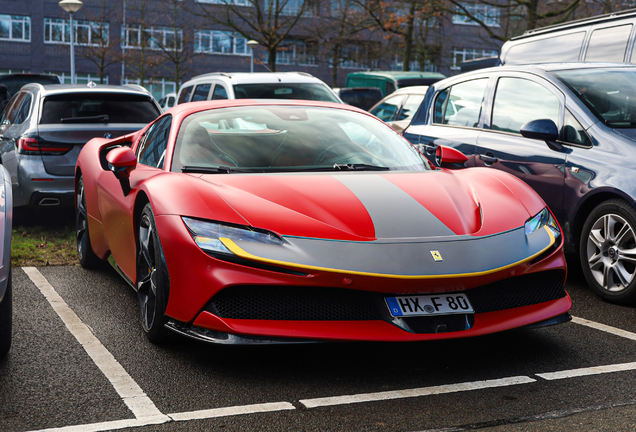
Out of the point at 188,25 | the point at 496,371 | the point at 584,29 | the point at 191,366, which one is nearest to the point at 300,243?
the point at 191,366

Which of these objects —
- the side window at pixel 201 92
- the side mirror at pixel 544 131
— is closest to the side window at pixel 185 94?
the side window at pixel 201 92

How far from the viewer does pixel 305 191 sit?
12.5 feet

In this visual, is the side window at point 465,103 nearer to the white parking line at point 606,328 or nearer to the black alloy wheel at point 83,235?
the white parking line at point 606,328

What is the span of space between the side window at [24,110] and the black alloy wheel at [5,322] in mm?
4873

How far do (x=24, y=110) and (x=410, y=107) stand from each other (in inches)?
221

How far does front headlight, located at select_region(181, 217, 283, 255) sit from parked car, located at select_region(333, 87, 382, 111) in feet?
54.9

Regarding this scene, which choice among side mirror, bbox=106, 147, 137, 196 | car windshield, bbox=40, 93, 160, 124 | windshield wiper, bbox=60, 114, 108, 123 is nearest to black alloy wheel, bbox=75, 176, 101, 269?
side mirror, bbox=106, 147, 137, 196

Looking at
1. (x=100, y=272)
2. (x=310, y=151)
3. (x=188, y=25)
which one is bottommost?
(x=100, y=272)

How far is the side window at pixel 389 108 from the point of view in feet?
38.5

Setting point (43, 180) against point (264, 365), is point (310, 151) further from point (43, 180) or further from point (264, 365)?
point (43, 180)

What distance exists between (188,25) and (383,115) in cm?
3819

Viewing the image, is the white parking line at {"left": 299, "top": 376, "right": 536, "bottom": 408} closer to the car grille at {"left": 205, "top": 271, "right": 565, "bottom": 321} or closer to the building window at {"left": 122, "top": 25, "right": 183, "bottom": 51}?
the car grille at {"left": 205, "top": 271, "right": 565, "bottom": 321}

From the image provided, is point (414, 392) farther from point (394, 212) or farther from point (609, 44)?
point (609, 44)

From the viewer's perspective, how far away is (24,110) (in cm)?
823
